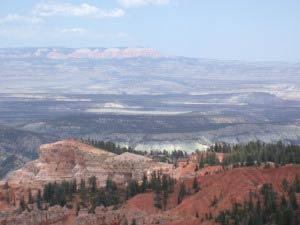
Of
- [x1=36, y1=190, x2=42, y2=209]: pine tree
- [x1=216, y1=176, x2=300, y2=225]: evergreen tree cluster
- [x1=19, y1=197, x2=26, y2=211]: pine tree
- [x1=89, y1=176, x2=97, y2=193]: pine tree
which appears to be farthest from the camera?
[x1=89, y1=176, x2=97, y2=193]: pine tree

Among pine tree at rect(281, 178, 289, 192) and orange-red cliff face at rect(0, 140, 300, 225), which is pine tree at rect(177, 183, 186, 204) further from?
pine tree at rect(281, 178, 289, 192)

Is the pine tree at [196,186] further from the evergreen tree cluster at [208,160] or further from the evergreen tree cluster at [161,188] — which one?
the evergreen tree cluster at [208,160]

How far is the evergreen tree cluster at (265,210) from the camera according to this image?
69.7 metres

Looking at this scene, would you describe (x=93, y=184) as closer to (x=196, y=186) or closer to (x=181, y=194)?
(x=181, y=194)

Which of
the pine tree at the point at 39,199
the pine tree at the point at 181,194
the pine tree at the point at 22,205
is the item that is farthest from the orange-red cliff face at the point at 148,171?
the pine tree at the point at 39,199

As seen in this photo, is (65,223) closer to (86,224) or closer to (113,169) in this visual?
(86,224)

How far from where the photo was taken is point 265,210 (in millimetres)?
73312

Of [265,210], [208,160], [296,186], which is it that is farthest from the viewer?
[208,160]

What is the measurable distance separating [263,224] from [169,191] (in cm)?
2287

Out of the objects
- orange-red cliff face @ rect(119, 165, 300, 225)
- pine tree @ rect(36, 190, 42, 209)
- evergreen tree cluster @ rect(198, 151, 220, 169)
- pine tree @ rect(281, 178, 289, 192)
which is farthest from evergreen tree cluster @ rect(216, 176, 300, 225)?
evergreen tree cluster @ rect(198, 151, 220, 169)

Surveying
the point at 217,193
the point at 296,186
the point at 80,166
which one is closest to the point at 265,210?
the point at 296,186

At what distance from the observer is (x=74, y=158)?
404 feet

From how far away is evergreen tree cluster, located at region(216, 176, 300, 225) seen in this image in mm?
69706

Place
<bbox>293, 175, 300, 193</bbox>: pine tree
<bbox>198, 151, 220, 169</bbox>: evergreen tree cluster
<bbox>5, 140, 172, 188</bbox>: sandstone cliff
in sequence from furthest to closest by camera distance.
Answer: <bbox>5, 140, 172, 188</bbox>: sandstone cliff, <bbox>198, 151, 220, 169</bbox>: evergreen tree cluster, <bbox>293, 175, 300, 193</bbox>: pine tree
